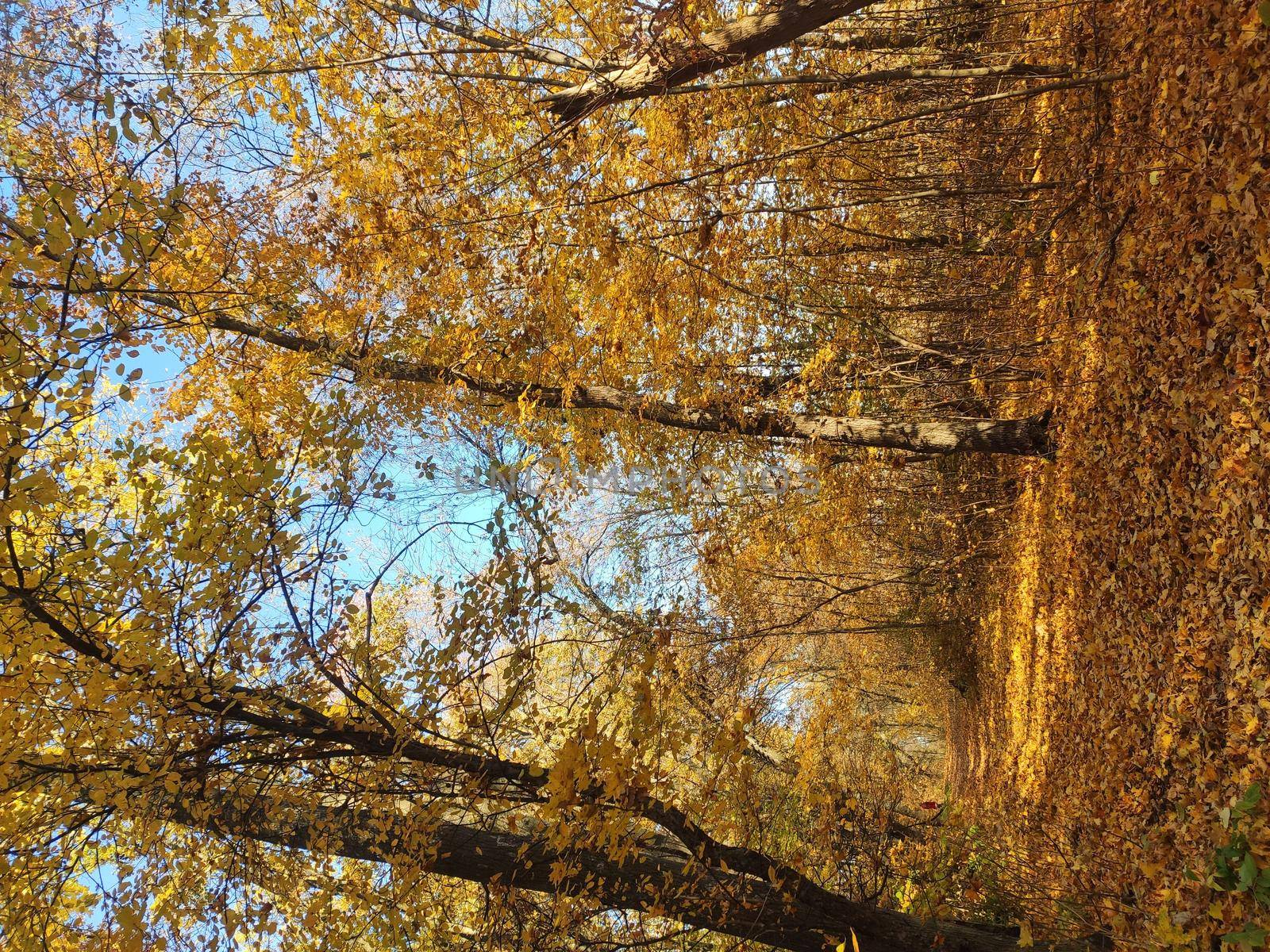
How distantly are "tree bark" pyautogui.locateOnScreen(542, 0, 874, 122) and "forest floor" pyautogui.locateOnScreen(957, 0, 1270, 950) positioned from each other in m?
2.03

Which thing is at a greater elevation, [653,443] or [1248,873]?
[653,443]

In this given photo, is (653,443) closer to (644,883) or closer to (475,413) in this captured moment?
(475,413)

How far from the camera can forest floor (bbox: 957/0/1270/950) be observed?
3.51 metres

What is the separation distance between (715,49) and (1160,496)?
3494 millimetres

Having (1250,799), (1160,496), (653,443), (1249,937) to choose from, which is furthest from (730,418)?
(1249,937)

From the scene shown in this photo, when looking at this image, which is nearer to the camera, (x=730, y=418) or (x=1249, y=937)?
(x=1249, y=937)

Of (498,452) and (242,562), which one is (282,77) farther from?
(498,452)

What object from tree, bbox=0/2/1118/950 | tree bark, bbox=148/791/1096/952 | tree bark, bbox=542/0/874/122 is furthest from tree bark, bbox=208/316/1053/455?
tree bark, bbox=148/791/1096/952

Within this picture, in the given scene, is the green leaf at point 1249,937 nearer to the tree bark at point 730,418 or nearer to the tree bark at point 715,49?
the tree bark at point 730,418

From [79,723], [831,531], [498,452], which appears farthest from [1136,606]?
[498,452]

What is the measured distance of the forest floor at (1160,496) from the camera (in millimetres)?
3512

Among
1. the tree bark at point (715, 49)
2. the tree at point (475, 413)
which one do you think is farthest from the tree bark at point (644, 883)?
the tree bark at point (715, 49)

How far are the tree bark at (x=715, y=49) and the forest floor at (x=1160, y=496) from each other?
2035 millimetres

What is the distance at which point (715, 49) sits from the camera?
3961 millimetres
